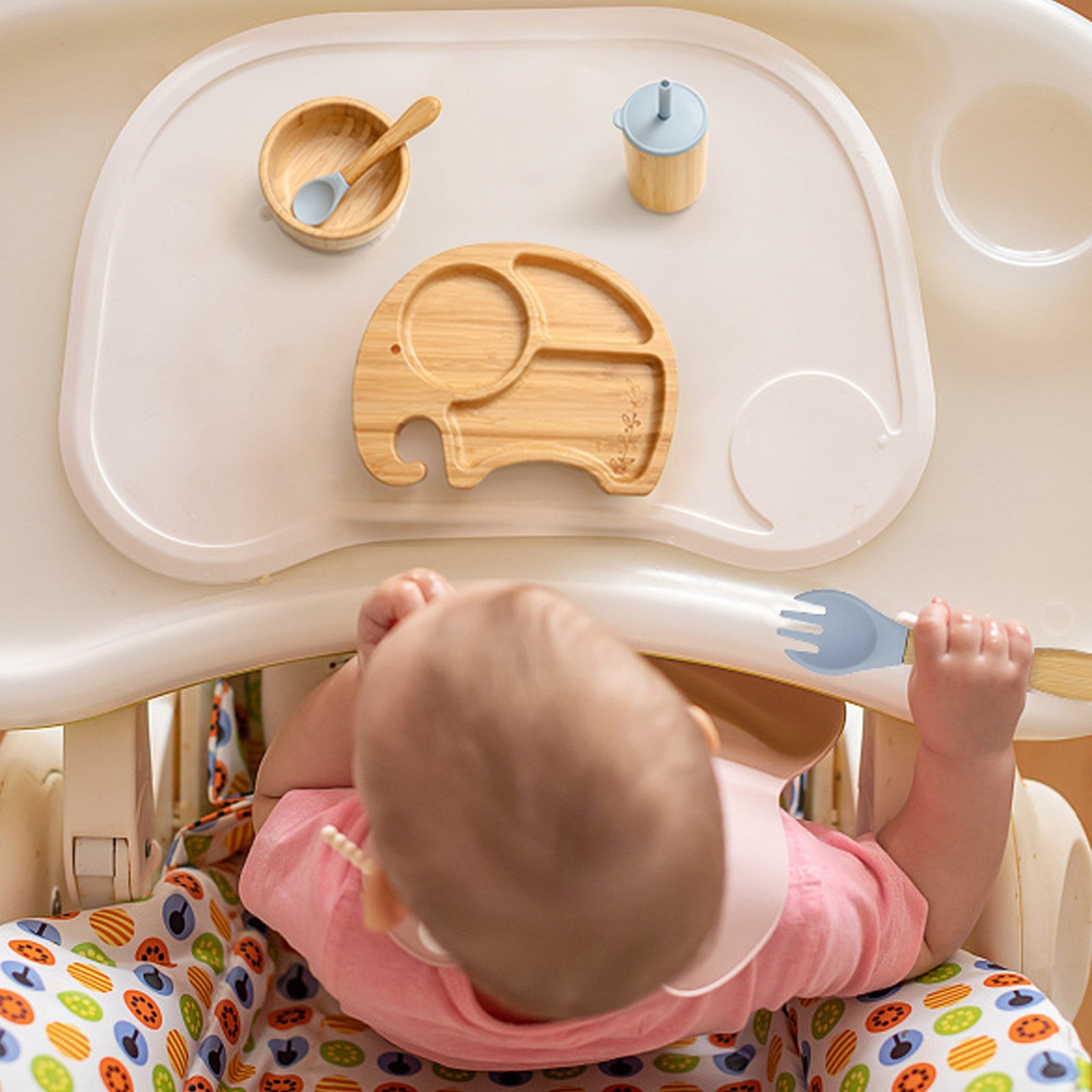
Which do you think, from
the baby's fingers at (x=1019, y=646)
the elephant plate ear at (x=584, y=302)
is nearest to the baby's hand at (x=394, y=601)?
the elephant plate ear at (x=584, y=302)

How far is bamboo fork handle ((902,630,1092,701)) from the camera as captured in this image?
22.2 inches

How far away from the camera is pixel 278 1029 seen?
67 centimetres

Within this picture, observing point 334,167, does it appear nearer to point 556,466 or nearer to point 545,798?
point 556,466

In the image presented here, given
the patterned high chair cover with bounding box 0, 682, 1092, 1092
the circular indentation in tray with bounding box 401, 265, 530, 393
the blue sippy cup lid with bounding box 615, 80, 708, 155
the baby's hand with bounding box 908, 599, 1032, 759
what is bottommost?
the patterned high chair cover with bounding box 0, 682, 1092, 1092

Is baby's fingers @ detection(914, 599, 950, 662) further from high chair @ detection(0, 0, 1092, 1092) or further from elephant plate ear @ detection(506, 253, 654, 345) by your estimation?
elephant plate ear @ detection(506, 253, 654, 345)

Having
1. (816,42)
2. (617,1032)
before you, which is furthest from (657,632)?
(816,42)

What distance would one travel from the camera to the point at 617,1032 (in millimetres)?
588

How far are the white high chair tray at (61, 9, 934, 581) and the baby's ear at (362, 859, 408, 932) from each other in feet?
0.55

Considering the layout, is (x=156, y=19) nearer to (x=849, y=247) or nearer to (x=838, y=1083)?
(x=849, y=247)

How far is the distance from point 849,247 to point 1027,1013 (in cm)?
33

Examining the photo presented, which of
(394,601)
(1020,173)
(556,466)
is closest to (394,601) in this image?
(394,601)

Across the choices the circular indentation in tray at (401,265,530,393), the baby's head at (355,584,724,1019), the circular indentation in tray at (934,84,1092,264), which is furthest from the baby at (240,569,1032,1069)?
the circular indentation in tray at (934,84,1092,264)

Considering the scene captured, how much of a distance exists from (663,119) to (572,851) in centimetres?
34

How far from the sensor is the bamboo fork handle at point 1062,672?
563 millimetres
